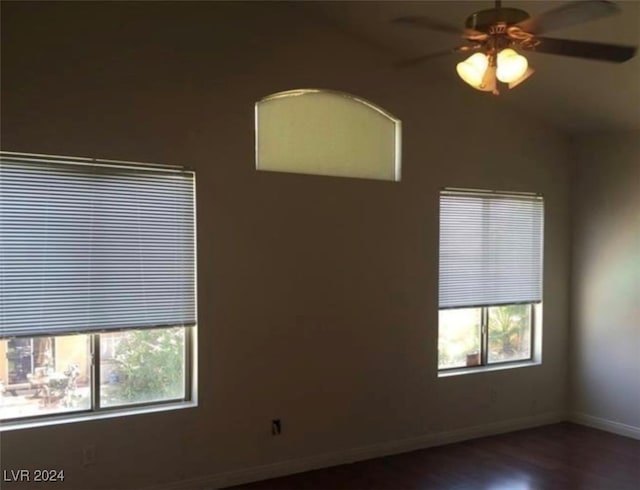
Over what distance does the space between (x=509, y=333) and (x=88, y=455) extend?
154 inches

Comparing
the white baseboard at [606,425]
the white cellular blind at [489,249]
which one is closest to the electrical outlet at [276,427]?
the white cellular blind at [489,249]

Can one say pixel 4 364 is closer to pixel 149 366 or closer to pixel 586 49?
pixel 149 366

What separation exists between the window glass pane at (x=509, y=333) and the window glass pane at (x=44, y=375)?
11.9ft

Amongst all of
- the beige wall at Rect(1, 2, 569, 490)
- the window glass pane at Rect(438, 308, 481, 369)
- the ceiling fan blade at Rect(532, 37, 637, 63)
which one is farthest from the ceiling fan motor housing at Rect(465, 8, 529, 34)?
the window glass pane at Rect(438, 308, 481, 369)

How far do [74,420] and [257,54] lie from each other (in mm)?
2806

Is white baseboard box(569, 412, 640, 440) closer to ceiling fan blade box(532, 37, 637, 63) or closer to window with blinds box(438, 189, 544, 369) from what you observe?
window with blinds box(438, 189, 544, 369)

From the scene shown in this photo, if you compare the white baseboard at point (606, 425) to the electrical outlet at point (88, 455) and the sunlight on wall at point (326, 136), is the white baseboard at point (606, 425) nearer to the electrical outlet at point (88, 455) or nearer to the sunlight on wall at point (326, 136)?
the sunlight on wall at point (326, 136)

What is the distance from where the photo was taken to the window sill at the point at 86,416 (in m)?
3.53

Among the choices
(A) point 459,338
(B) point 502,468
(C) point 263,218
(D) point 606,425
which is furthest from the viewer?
(D) point 606,425

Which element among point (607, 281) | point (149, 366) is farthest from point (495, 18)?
point (607, 281)

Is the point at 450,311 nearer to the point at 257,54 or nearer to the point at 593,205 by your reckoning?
the point at 593,205

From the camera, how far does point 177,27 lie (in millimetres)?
3959

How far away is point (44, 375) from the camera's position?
3.65 metres

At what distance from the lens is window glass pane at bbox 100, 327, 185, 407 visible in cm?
384
